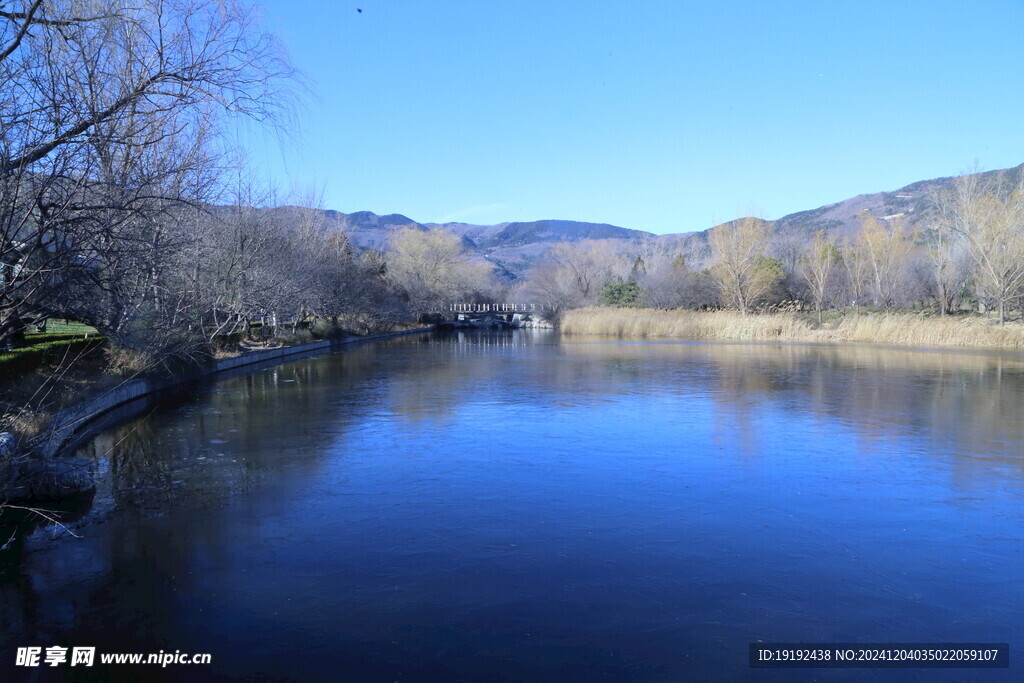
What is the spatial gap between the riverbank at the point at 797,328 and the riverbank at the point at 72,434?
21928mm

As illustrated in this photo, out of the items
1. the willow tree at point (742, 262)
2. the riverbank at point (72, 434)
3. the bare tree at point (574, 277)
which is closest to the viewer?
the riverbank at point (72, 434)

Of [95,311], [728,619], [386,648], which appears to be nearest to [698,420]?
[728,619]

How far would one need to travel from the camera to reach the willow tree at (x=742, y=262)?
45.6m

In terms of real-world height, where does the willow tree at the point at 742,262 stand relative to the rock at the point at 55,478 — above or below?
above

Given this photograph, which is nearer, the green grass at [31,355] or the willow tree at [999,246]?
the green grass at [31,355]

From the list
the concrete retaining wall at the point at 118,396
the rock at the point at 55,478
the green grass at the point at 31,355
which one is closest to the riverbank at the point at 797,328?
the concrete retaining wall at the point at 118,396

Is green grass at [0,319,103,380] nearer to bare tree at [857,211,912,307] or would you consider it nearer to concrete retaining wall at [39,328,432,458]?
concrete retaining wall at [39,328,432,458]

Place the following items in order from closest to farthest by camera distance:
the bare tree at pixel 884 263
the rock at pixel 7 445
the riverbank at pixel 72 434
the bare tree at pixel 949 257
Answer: the rock at pixel 7 445 → the riverbank at pixel 72 434 → the bare tree at pixel 949 257 → the bare tree at pixel 884 263

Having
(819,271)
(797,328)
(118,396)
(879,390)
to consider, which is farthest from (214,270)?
(819,271)

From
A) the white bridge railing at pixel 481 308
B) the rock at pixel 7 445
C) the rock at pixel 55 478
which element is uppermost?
the white bridge railing at pixel 481 308

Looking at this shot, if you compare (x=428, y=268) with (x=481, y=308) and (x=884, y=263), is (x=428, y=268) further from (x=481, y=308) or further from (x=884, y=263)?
(x=884, y=263)

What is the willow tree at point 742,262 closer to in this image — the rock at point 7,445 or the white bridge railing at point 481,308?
the white bridge railing at point 481,308

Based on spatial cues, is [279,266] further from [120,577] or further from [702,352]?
[120,577]

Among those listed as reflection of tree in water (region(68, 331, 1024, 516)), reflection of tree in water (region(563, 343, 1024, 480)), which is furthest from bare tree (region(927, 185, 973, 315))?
reflection of tree in water (region(68, 331, 1024, 516))
